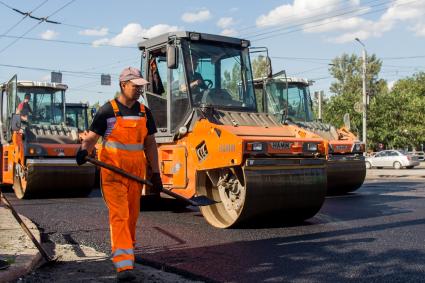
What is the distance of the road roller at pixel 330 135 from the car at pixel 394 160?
18151mm

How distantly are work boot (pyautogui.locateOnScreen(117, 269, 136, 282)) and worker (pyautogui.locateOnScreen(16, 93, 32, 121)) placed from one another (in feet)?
27.6

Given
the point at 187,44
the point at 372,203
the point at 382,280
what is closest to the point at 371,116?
the point at 372,203

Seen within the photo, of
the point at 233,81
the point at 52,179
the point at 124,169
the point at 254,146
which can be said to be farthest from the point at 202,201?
the point at 52,179

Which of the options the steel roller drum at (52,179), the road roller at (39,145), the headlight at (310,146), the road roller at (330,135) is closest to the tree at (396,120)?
the road roller at (330,135)

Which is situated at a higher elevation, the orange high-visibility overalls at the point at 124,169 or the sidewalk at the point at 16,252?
the orange high-visibility overalls at the point at 124,169

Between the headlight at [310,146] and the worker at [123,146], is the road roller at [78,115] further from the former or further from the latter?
the worker at [123,146]

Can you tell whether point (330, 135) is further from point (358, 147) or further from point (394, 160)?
point (394, 160)

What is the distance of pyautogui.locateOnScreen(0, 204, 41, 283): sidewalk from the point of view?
4.46 metres

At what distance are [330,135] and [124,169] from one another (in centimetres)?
899

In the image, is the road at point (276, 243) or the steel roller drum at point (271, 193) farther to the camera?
the steel roller drum at point (271, 193)

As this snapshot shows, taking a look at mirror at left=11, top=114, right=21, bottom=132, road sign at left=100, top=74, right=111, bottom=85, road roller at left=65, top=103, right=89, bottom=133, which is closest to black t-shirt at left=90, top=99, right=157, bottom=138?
mirror at left=11, top=114, right=21, bottom=132

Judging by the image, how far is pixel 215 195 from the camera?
750cm

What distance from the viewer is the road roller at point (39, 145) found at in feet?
36.6

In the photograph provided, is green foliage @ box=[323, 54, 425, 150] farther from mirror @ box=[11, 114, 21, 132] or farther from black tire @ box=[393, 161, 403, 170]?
mirror @ box=[11, 114, 21, 132]
